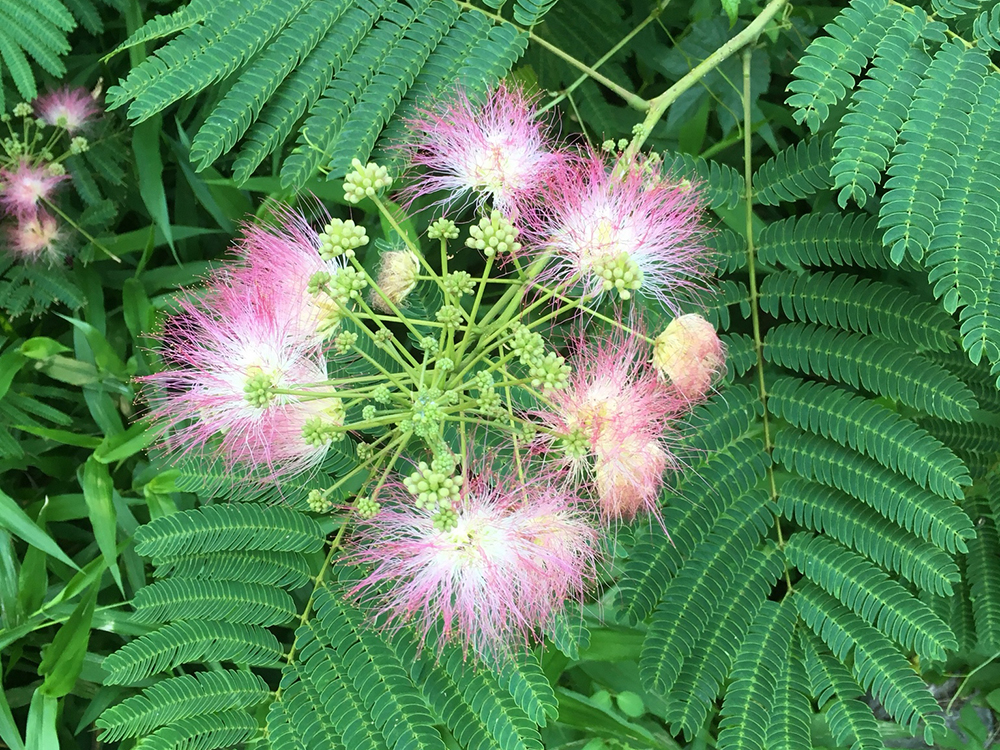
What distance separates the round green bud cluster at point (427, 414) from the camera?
150cm

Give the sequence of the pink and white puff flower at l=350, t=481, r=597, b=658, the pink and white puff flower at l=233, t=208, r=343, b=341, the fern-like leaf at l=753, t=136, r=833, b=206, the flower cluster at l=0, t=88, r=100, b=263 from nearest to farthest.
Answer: the pink and white puff flower at l=350, t=481, r=597, b=658 → the pink and white puff flower at l=233, t=208, r=343, b=341 → the fern-like leaf at l=753, t=136, r=833, b=206 → the flower cluster at l=0, t=88, r=100, b=263

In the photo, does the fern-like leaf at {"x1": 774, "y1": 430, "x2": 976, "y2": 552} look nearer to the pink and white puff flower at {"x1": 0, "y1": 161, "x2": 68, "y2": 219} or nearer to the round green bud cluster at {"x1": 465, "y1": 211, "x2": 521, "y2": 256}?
the round green bud cluster at {"x1": 465, "y1": 211, "x2": 521, "y2": 256}

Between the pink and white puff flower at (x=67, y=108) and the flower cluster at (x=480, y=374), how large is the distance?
133 cm

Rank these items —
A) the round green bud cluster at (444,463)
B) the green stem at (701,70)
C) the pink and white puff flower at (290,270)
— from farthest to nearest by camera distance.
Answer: the green stem at (701,70) < the pink and white puff flower at (290,270) < the round green bud cluster at (444,463)

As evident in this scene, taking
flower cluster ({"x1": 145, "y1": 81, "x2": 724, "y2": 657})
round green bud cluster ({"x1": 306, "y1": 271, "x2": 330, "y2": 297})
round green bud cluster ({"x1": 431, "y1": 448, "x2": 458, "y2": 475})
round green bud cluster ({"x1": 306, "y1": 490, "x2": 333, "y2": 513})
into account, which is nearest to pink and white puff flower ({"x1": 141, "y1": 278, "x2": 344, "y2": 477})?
flower cluster ({"x1": 145, "y1": 81, "x2": 724, "y2": 657})

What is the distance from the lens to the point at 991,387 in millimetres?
2178

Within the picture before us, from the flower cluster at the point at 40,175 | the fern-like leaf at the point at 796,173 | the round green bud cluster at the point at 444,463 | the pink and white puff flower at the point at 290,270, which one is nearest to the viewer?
the round green bud cluster at the point at 444,463

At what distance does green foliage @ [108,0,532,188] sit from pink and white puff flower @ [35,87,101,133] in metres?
1.20

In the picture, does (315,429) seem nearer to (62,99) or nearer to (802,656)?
(802,656)

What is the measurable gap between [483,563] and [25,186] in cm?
239

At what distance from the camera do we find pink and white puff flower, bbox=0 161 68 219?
2.78m

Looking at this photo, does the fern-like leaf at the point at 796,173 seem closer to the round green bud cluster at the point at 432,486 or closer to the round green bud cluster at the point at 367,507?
the round green bud cluster at the point at 432,486

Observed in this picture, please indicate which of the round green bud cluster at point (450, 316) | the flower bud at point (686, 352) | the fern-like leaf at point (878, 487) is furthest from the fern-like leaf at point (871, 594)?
the round green bud cluster at point (450, 316)

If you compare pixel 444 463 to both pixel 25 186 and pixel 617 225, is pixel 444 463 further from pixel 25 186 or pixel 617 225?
pixel 25 186
